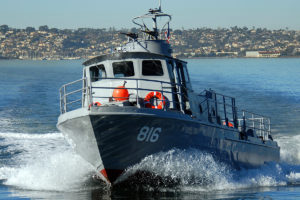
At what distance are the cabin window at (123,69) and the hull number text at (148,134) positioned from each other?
2.23 metres

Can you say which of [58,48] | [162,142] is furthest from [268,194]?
[58,48]

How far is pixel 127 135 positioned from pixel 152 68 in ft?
8.24

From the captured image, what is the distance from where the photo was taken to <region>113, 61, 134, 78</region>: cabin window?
1311cm

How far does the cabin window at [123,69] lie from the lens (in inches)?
516

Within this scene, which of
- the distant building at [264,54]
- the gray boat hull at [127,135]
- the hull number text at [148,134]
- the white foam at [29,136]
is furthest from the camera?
the distant building at [264,54]

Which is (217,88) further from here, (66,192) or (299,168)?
(66,192)

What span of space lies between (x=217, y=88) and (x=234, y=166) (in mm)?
26105

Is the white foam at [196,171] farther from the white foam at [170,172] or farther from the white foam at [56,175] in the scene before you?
the white foam at [56,175]

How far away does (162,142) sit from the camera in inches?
459

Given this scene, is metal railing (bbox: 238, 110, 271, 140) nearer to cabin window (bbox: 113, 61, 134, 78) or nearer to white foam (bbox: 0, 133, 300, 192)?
white foam (bbox: 0, 133, 300, 192)

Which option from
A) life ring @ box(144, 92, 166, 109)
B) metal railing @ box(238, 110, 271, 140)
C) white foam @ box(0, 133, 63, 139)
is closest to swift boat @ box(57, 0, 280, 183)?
life ring @ box(144, 92, 166, 109)

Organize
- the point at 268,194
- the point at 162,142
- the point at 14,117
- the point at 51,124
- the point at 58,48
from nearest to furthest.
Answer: the point at 162,142 → the point at 268,194 → the point at 51,124 → the point at 14,117 → the point at 58,48

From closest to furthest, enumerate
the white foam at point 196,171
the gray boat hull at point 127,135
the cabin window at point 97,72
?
1. the gray boat hull at point 127,135
2. the white foam at point 196,171
3. the cabin window at point 97,72

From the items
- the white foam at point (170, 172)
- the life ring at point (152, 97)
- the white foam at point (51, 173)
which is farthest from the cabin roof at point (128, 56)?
the white foam at point (51, 173)
